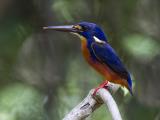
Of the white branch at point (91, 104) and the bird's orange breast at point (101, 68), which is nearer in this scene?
the white branch at point (91, 104)

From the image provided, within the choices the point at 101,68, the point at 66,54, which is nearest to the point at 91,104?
the point at 101,68

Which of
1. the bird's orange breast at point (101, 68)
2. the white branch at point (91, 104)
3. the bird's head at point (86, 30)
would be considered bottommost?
the white branch at point (91, 104)

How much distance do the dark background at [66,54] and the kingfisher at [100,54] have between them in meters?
1.02

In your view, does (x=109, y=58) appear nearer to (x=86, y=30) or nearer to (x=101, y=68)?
(x=101, y=68)

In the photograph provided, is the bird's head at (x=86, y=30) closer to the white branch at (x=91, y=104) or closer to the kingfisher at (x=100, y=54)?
the kingfisher at (x=100, y=54)

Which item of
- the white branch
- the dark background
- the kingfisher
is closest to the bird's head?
the kingfisher

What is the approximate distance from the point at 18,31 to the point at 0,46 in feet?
0.54

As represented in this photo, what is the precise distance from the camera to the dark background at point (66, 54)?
4.52 meters

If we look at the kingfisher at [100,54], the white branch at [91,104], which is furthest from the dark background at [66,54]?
the white branch at [91,104]

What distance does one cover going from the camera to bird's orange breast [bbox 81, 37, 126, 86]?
3367mm

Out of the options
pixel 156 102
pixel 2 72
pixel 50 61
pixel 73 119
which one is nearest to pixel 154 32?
pixel 156 102

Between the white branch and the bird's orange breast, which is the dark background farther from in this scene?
the white branch

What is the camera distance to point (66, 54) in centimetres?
504

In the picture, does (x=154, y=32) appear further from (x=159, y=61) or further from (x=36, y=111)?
Result: (x=36, y=111)
